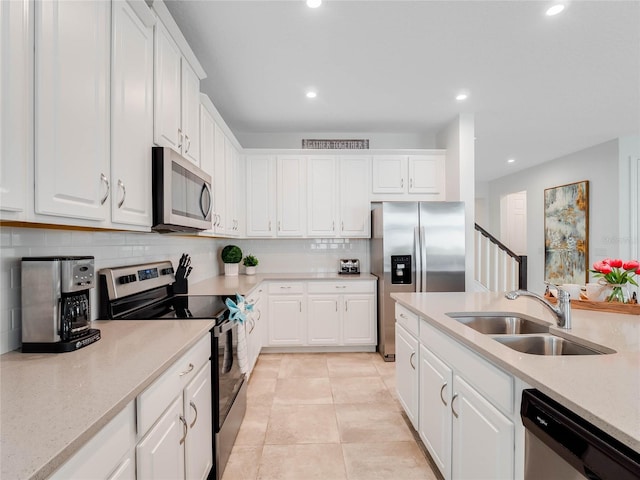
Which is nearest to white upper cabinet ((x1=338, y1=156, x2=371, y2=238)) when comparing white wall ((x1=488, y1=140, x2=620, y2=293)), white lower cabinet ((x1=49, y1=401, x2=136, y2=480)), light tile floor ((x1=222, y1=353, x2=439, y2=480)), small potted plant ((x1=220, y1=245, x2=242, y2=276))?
small potted plant ((x1=220, y1=245, x2=242, y2=276))

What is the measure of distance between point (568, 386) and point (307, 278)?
2988 mm

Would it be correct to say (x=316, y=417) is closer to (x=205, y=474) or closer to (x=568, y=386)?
(x=205, y=474)

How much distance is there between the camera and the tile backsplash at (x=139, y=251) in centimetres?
119

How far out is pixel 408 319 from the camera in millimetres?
2180

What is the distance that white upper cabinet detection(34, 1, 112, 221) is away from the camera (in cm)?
97

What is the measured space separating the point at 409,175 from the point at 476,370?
3087 mm

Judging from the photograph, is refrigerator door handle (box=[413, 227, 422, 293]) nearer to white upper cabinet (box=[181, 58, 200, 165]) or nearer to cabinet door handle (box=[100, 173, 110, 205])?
white upper cabinet (box=[181, 58, 200, 165])

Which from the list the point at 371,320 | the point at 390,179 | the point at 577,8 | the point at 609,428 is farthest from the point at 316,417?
the point at 577,8

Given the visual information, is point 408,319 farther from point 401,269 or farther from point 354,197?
point 354,197

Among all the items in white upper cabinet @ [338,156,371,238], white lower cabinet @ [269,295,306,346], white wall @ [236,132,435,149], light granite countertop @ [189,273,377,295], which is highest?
white wall @ [236,132,435,149]

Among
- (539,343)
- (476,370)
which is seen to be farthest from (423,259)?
(476,370)

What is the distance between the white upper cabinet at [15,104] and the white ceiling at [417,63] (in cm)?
135

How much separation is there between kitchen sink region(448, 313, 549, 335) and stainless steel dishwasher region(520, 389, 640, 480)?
2.90 ft

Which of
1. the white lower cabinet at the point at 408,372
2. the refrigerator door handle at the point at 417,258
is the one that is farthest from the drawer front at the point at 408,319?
the refrigerator door handle at the point at 417,258
